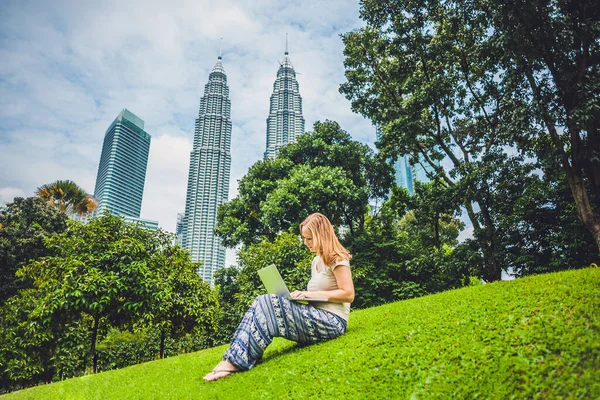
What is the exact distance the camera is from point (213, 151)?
10056cm

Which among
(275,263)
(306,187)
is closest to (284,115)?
(306,187)

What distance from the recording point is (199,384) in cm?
414

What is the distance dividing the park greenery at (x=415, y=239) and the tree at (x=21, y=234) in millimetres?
88

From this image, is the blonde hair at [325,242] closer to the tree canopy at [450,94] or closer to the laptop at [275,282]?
the laptop at [275,282]

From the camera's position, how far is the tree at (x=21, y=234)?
1773 cm

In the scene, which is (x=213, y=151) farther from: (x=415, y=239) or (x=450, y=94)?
(x=450, y=94)

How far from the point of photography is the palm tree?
73.6 ft

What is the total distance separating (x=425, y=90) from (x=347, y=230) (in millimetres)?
10380

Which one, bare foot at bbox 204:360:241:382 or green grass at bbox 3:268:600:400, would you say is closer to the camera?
green grass at bbox 3:268:600:400

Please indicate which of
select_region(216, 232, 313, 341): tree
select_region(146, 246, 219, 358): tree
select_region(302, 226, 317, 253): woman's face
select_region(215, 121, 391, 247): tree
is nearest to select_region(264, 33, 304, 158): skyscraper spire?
select_region(215, 121, 391, 247): tree

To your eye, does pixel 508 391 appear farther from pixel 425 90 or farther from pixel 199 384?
pixel 425 90

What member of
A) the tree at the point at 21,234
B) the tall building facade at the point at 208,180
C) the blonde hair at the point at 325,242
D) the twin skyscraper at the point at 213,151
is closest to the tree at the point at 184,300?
the blonde hair at the point at 325,242

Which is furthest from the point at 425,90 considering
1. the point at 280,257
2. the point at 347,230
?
the point at 347,230

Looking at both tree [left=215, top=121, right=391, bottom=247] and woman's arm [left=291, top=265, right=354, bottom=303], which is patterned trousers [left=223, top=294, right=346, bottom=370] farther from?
tree [left=215, top=121, right=391, bottom=247]
